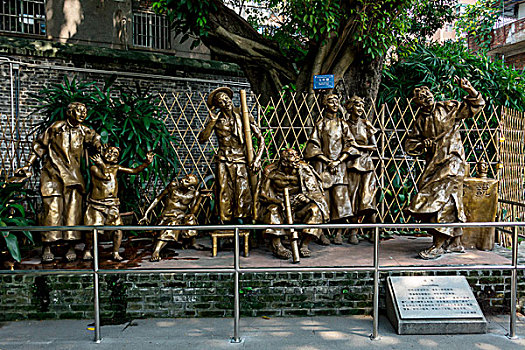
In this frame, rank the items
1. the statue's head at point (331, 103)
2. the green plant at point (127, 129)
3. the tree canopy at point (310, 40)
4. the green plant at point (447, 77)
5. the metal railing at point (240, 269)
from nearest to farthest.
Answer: the metal railing at point (240, 269)
the statue's head at point (331, 103)
the green plant at point (127, 129)
the tree canopy at point (310, 40)
the green plant at point (447, 77)

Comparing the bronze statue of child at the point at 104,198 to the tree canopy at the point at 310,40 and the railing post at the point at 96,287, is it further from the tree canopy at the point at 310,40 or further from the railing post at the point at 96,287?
the tree canopy at the point at 310,40

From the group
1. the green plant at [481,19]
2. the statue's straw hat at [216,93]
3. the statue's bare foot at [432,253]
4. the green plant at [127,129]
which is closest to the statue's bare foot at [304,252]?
the statue's bare foot at [432,253]

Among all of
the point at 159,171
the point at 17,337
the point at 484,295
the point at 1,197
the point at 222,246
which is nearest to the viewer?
the point at 17,337

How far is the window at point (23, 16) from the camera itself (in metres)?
10.9

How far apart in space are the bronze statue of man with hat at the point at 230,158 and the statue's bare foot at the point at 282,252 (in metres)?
0.60

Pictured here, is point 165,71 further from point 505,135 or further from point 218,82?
point 505,135

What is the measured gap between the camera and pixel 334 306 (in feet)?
14.8

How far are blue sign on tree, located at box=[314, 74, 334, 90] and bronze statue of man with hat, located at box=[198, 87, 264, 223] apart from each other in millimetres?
2376

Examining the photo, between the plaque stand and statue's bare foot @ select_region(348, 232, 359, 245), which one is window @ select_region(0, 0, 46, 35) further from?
the plaque stand

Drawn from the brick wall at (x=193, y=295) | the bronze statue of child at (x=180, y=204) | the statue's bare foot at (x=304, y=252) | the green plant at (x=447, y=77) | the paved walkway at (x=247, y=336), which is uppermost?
the green plant at (x=447, y=77)

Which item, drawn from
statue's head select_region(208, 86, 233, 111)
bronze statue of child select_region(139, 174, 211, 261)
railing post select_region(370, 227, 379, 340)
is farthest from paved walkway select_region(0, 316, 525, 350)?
statue's head select_region(208, 86, 233, 111)

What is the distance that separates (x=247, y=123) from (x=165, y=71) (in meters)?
5.48

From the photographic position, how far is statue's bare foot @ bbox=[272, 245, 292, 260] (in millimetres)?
5074

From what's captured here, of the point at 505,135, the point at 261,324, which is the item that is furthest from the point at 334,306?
the point at 505,135
